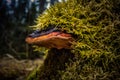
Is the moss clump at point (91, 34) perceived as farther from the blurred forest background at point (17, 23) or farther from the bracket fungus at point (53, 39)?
the blurred forest background at point (17, 23)

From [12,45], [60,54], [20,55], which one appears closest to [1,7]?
[12,45]

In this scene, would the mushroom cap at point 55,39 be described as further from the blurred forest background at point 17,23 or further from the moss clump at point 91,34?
the blurred forest background at point 17,23

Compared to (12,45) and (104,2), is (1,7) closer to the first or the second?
(12,45)

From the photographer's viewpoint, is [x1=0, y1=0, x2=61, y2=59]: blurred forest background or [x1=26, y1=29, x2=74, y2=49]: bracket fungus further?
[x1=0, y1=0, x2=61, y2=59]: blurred forest background

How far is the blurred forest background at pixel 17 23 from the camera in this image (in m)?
10.5

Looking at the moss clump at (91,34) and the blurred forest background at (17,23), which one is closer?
the moss clump at (91,34)

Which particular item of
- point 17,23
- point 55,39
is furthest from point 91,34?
point 17,23

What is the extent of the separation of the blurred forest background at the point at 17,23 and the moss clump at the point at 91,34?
8055 millimetres

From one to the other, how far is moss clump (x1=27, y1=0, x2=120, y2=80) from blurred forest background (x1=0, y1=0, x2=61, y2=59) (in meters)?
8.05

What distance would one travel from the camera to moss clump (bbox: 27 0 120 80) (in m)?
2.04

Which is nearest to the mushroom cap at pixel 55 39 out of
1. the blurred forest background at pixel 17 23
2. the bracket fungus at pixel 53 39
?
the bracket fungus at pixel 53 39

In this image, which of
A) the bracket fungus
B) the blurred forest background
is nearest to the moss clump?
the bracket fungus

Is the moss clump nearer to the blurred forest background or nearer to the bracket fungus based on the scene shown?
the bracket fungus

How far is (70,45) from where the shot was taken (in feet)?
6.99
